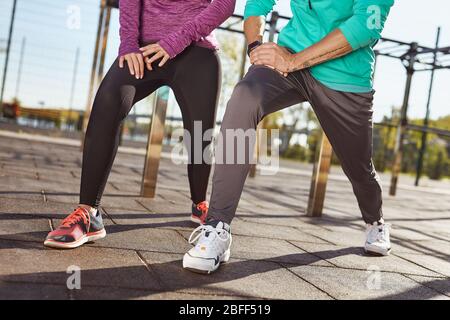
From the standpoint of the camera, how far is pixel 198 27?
2.27 m

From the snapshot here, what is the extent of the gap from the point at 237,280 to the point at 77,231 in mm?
654

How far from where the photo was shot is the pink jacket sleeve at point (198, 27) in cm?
221

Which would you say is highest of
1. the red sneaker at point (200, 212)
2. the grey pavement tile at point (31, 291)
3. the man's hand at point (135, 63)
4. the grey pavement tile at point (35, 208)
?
the man's hand at point (135, 63)

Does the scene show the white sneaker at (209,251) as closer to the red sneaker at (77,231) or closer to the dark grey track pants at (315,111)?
the dark grey track pants at (315,111)

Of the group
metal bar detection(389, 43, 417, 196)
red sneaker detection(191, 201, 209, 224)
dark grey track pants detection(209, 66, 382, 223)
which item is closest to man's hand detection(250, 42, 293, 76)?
dark grey track pants detection(209, 66, 382, 223)

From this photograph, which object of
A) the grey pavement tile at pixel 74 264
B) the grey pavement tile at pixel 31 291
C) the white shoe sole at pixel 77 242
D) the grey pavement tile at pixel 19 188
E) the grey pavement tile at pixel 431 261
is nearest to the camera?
the grey pavement tile at pixel 31 291

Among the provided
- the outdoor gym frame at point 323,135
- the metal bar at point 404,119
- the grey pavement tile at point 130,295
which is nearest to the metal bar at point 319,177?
the outdoor gym frame at point 323,135

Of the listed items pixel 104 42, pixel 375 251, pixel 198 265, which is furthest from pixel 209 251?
pixel 104 42

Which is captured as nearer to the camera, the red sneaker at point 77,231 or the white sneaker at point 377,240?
the red sneaker at point 77,231

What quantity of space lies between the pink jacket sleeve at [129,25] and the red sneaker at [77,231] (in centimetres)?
75

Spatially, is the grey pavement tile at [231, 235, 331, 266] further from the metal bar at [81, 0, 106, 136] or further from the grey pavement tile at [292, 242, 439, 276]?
the metal bar at [81, 0, 106, 136]

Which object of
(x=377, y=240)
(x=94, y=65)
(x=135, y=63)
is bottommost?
(x=377, y=240)

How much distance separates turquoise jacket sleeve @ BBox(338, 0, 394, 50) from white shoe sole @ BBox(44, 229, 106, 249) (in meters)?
1.28

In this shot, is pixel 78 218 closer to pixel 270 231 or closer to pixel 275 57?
pixel 275 57
